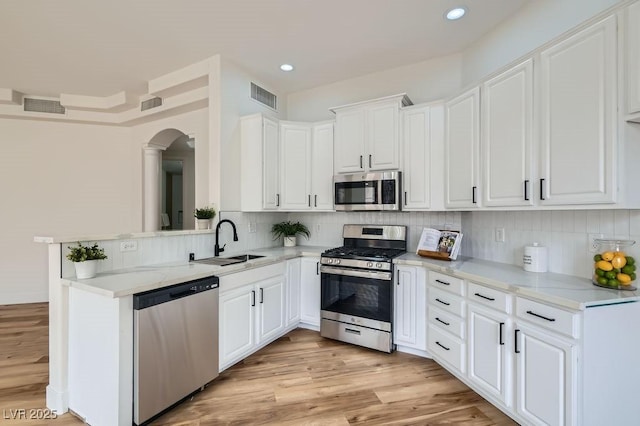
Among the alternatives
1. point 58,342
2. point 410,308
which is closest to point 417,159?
point 410,308

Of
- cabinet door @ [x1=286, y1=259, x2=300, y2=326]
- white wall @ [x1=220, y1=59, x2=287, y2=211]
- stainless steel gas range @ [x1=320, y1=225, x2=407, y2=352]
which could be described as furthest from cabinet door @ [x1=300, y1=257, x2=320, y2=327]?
white wall @ [x1=220, y1=59, x2=287, y2=211]

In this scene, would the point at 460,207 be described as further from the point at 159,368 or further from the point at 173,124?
the point at 173,124

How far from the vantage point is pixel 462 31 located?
271 cm

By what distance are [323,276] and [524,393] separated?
1.89 meters

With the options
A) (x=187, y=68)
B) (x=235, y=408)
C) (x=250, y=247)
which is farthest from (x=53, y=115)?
(x=235, y=408)

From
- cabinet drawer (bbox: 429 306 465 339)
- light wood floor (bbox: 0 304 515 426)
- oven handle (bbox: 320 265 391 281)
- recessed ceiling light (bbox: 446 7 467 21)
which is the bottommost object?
light wood floor (bbox: 0 304 515 426)

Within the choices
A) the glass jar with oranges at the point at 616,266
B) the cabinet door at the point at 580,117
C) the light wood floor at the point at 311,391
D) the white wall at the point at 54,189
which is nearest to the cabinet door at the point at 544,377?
the light wood floor at the point at 311,391

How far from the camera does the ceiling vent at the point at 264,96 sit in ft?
12.1

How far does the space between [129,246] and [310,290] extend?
1884 mm

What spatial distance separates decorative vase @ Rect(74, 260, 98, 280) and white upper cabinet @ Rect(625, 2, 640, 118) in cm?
332

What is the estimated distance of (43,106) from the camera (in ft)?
14.4

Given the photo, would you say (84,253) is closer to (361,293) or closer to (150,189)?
(361,293)

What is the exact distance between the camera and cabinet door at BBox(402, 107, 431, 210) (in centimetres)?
295

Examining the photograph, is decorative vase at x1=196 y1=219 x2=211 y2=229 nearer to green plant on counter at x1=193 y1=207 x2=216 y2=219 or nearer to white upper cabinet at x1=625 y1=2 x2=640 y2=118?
green plant on counter at x1=193 y1=207 x2=216 y2=219
